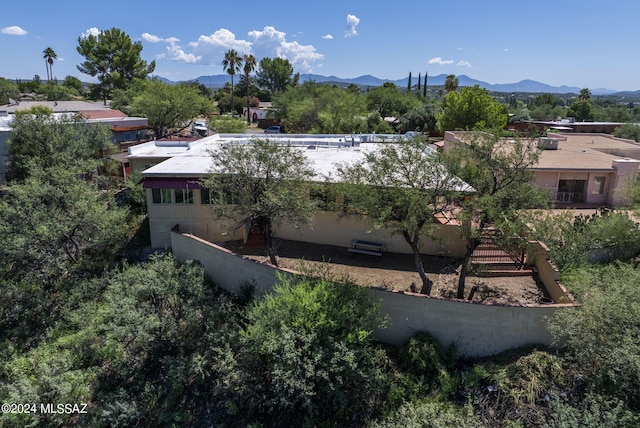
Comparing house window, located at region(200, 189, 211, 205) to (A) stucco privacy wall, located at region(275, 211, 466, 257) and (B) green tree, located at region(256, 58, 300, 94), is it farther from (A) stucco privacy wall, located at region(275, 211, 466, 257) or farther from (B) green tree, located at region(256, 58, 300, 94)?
(B) green tree, located at region(256, 58, 300, 94)

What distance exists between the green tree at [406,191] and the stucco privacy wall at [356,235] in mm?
3171

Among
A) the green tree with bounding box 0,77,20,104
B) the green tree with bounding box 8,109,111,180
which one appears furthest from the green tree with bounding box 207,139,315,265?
the green tree with bounding box 0,77,20,104

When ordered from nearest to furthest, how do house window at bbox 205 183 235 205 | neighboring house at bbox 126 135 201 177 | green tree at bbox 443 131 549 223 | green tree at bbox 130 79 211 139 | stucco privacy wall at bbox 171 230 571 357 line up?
stucco privacy wall at bbox 171 230 571 357 < green tree at bbox 443 131 549 223 < house window at bbox 205 183 235 205 < neighboring house at bbox 126 135 201 177 < green tree at bbox 130 79 211 139

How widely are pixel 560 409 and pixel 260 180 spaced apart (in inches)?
475

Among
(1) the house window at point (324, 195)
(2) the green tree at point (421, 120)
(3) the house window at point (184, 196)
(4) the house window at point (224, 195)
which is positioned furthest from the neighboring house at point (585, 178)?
(2) the green tree at point (421, 120)

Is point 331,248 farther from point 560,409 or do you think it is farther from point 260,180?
point 560,409

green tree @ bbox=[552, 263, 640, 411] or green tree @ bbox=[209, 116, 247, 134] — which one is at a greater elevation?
green tree @ bbox=[209, 116, 247, 134]

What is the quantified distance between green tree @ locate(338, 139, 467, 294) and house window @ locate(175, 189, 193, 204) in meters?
8.76

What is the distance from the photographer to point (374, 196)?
1391 centimetres

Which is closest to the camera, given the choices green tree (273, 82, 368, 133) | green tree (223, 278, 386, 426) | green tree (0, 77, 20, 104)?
green tree (223, 278, 386, 426)

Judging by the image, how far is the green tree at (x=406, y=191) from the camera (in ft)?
44.6

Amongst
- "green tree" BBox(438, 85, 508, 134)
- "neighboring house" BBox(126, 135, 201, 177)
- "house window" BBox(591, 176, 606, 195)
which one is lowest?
"house window" BBox(591, 176, 606, 195)

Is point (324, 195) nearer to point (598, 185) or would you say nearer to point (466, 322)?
point (466, 322)

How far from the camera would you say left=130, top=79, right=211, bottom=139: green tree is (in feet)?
136
